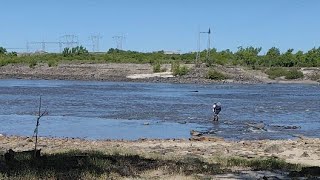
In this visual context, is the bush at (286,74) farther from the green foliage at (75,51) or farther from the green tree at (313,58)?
the green foliage at (75,51)

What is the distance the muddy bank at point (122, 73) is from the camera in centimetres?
10206

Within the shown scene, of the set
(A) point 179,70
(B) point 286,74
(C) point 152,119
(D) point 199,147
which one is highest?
(A) point 179,70

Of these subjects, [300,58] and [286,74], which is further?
[300,58]

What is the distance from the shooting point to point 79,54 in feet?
547

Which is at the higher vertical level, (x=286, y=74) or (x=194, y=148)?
(x=194, y=148)

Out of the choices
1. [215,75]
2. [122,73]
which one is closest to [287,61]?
[215,75]

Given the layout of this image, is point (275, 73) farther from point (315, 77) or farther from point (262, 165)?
point (262, 165)

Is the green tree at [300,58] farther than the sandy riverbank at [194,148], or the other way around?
the green tree at [300,58]

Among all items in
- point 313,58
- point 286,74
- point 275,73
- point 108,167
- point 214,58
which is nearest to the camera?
point 108,167

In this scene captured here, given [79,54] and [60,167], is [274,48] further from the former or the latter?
[60,167]

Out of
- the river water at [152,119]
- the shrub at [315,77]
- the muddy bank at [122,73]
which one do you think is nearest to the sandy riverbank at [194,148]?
the river water at [152,119]

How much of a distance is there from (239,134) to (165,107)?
53.6 feet

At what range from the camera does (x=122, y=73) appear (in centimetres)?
11256

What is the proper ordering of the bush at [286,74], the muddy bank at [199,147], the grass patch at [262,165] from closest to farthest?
1. the grass patch at [262,165]
2. the muddy bank at [199,147]
3. the bush at [286,74]
